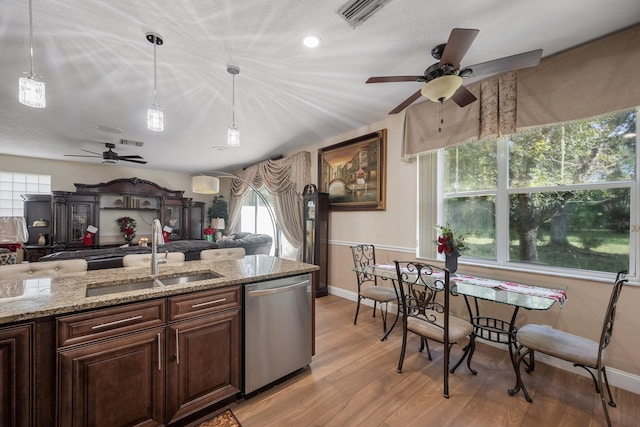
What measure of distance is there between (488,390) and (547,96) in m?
2.52

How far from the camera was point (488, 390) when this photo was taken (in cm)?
194

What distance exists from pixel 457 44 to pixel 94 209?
25.6 ft

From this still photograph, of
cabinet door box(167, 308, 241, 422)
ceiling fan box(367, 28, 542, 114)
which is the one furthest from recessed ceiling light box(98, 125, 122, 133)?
ceiling fan box(367, 28, 542, 114)

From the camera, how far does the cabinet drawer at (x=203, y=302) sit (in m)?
1.55

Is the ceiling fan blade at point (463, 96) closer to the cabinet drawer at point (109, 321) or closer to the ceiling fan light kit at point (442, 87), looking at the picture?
the ceiling fan light kit at point (442, 87)

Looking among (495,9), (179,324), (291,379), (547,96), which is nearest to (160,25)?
(179,324)

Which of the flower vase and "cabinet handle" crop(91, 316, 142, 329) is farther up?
the flower vase

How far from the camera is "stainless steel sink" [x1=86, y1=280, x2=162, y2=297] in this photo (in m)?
1.63

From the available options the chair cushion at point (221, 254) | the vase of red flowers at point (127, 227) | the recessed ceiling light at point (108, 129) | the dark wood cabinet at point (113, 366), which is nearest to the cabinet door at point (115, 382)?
the dark wood cabinet at point (113, 366)

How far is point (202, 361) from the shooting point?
164 centimetres

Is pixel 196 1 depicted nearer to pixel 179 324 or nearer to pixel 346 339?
pixel 179 324

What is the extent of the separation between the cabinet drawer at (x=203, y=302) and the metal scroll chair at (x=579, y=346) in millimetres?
2121

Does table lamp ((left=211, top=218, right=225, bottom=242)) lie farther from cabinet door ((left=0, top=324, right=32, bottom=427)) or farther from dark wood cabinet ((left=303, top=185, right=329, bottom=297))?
cabinet door ((left=0, top=324, right=32, bottom=427))

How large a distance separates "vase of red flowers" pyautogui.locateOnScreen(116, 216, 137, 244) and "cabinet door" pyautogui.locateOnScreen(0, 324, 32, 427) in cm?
615
